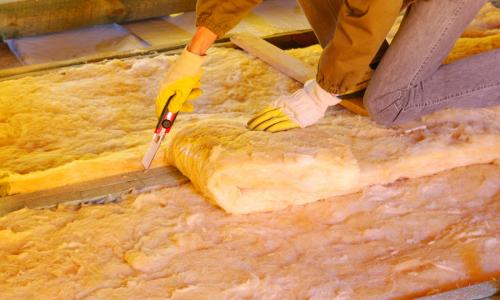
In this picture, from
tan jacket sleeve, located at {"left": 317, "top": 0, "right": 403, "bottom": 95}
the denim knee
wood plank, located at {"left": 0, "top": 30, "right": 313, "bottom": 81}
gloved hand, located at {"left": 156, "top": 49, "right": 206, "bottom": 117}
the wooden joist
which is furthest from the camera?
the wooden joist

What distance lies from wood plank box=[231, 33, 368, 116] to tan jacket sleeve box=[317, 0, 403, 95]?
19.0 inches

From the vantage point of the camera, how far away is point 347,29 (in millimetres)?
2311

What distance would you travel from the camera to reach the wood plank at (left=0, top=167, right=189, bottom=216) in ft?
7.86

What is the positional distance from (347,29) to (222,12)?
0.48m

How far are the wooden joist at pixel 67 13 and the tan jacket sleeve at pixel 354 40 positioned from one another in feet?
8.86

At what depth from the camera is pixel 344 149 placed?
2488mm

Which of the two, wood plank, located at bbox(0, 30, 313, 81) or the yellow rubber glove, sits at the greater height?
the yellow rubber glove

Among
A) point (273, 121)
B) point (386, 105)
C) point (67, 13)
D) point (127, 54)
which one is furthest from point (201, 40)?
point (67, 13)

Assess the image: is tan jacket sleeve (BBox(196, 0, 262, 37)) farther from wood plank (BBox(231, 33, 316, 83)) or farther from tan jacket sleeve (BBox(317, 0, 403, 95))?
wood plank (BBox(231, 33, 316, 83))

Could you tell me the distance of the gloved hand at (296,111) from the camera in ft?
8.49

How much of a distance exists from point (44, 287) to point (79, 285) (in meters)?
0.10

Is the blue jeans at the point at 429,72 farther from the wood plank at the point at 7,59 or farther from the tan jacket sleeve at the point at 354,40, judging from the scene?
the wood plank at the point at 7,59

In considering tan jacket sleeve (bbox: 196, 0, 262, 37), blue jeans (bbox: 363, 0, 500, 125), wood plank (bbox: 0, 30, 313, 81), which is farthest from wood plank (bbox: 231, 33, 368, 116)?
tan jacket sleeve (bbox: 196, 0, 262, 37)

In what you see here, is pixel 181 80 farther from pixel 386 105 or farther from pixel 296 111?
pixel 386 105
